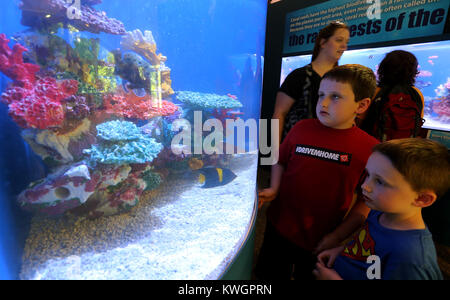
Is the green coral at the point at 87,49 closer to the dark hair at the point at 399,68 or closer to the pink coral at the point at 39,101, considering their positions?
the pink coral at the point at 39,101

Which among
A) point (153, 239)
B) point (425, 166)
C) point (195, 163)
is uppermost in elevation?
point (425, 166)

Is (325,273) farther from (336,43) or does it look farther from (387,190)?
(336,43)

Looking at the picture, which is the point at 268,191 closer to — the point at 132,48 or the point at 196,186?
the point at 196,186

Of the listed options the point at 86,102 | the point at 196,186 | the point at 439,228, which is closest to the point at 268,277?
the point at 196,186

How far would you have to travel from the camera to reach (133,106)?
125 centimetres

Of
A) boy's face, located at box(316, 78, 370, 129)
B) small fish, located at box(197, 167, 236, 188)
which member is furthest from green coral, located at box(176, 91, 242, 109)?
boy's face, located at box(316, 78, 370, 129)

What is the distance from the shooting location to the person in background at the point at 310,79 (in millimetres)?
1715

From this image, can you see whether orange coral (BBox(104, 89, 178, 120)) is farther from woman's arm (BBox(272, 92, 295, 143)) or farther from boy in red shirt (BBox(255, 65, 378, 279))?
woman's arm (BBox(272, 92, 295, 143))

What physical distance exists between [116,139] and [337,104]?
1.18 meters

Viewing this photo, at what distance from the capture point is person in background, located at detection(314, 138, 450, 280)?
2.28 ft

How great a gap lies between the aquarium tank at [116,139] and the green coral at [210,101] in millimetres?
45

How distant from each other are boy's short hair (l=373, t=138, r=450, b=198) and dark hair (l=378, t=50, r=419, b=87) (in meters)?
1.62

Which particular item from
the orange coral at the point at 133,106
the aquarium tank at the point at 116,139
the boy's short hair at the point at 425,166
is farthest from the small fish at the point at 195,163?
the boy's short hair at the point at 425,166

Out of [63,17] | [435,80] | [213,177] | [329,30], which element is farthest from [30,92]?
[435,80]
